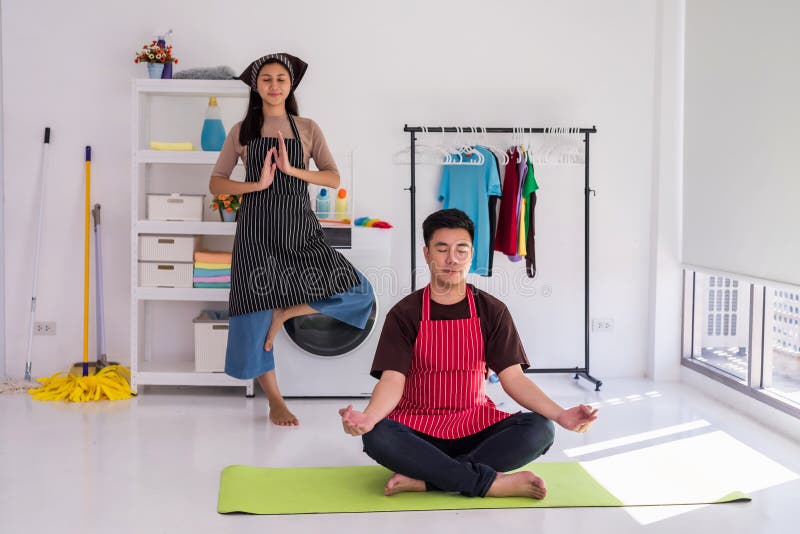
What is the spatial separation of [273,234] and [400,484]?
143cm

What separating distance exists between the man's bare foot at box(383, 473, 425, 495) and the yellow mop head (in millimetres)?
2052

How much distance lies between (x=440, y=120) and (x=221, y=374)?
1.82 metres

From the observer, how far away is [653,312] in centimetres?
477

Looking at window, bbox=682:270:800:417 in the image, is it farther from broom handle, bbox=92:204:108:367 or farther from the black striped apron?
broom handle, bbox=92:204:108:367

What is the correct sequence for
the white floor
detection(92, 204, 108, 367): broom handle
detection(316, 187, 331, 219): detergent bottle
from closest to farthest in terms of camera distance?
1. the white floor
2. detection(316, 187, 331, 219): detergent bottle
3. detection(92, 204, 108, 367): broom handle

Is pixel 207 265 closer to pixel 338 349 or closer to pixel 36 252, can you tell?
pixel 338 349

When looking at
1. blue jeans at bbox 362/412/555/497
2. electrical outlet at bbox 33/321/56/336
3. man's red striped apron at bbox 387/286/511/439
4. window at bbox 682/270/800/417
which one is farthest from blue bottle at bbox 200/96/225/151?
window at bbox 682/270/800/417

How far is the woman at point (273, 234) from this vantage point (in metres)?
3.66

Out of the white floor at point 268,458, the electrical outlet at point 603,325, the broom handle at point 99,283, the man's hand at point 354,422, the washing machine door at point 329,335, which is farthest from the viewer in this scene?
the electrical outlet at point 603,325

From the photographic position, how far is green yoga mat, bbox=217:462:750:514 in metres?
2.57

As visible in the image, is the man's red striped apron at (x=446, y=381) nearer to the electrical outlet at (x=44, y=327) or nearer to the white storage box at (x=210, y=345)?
the white storage box at (x=210, y=345)

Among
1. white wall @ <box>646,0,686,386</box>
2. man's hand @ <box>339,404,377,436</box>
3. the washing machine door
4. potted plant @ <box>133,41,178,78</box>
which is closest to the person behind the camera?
man's hand @ <box>339,404,377,436</box>

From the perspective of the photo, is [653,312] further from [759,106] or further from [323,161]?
[323,161]

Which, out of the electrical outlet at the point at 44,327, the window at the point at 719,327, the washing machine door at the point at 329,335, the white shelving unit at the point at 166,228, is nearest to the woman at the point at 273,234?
the washing machine door at the point at 329,335
